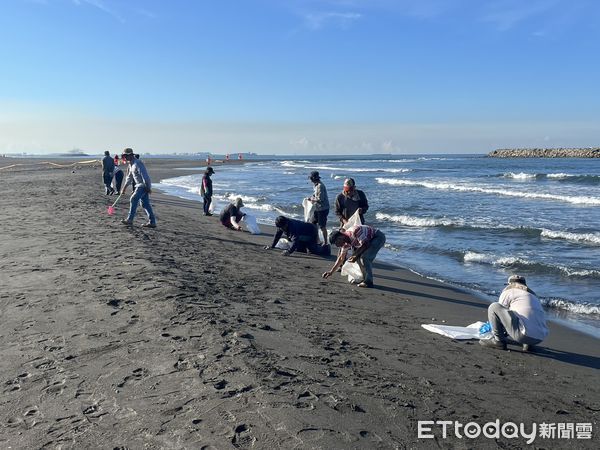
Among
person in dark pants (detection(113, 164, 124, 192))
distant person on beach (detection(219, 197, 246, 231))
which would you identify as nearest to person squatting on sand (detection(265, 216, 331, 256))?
distant person on beach (detection(219, 197, 246, 231))

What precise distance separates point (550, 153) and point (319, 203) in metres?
111

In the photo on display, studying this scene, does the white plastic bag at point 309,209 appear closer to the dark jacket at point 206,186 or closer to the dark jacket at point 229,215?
the dark jacket at point 229,215

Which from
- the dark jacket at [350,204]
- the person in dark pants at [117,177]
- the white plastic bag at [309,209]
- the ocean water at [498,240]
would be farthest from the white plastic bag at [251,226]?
the person in dark pants at [117,177]

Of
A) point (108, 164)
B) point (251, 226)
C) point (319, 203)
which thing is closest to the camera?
point (319, 203)

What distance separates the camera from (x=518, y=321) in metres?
5.20

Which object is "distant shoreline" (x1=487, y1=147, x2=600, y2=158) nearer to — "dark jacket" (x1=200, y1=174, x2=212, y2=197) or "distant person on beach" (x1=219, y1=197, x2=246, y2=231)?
"dark jacket" (x1=200, y1=174, x2=212, y2=197)

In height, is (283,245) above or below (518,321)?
below

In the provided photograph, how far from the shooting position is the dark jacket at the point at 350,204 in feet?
28.2

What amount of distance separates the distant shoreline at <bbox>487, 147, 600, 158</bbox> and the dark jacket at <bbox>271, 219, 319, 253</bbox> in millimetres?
95541

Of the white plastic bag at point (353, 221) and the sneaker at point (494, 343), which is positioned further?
the white plastic bag at point (353, 221)

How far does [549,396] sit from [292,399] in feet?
7.69

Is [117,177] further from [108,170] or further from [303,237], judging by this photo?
Answer: [303,237]

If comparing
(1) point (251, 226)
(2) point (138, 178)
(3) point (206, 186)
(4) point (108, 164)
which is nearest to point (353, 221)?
(1) point (251, 226)

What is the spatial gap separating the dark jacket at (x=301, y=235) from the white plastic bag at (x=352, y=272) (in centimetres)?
194
